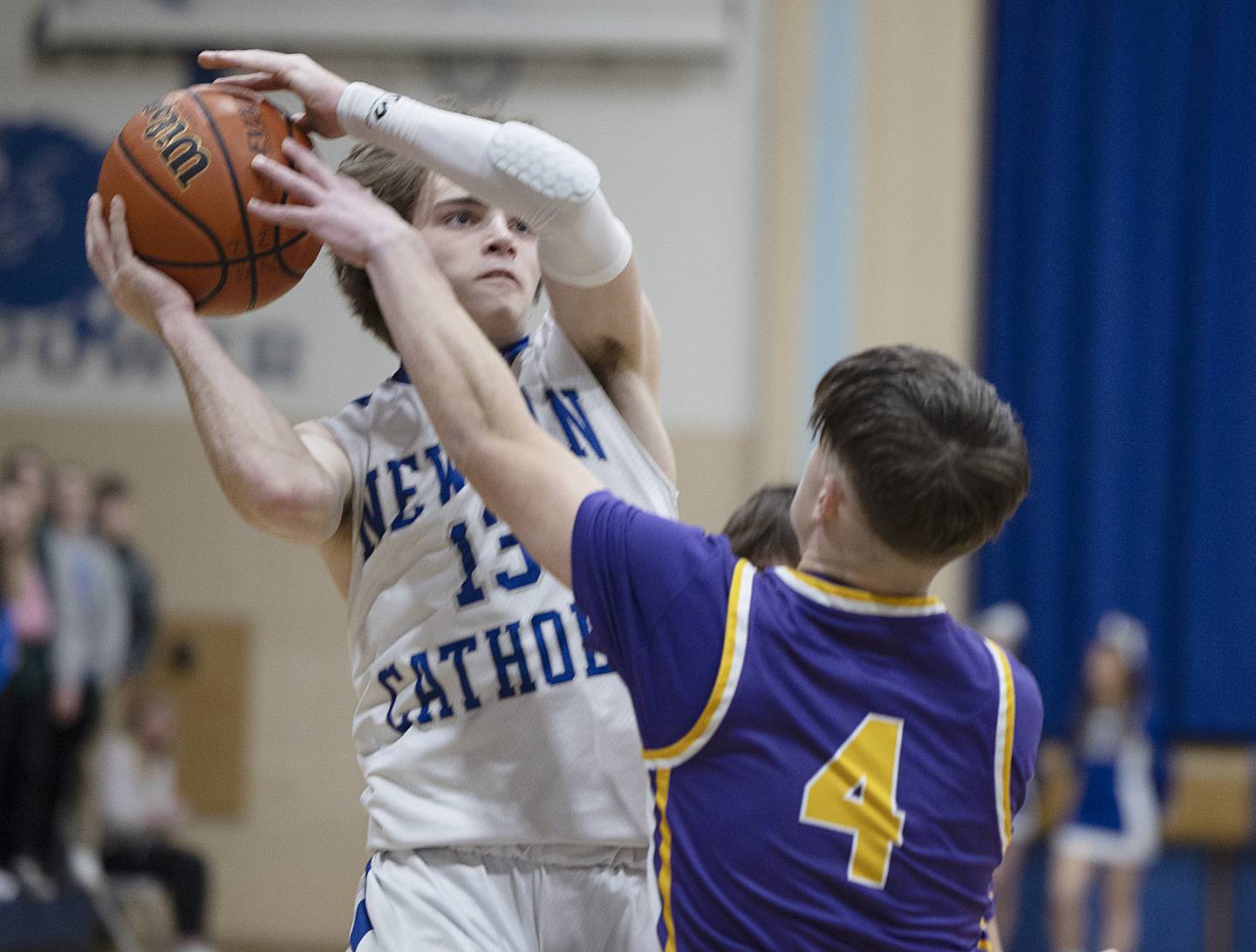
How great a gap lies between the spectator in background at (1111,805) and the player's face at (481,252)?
6.83 metres

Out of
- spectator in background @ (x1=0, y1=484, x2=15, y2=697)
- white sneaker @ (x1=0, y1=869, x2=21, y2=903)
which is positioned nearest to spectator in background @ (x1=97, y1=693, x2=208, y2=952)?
white sneaker @ (x1=0, y1=869, x2=21, y2=903)

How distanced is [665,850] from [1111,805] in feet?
23.8

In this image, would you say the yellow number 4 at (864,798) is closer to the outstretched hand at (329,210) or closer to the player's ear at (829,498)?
the player's ear at (829,498)

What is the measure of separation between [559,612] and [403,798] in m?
0.36

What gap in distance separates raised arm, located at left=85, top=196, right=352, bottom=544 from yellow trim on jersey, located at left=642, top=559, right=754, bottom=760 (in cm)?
68

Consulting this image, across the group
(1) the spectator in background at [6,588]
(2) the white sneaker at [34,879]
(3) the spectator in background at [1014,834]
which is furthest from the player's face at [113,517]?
(3) the spectator in background at [1014,834]

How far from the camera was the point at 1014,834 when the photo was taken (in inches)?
355

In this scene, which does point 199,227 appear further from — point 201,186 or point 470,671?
point 470,671

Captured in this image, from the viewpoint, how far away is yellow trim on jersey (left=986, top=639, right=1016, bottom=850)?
2000 millimetres

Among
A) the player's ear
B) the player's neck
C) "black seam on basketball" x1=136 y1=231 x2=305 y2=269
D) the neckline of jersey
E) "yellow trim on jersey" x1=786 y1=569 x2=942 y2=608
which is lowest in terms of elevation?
"yellow trim on jersey" x1=786 y1=569 x2=942 y2=608

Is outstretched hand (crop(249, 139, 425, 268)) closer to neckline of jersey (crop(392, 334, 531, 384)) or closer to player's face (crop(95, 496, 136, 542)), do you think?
neckline of jersey (crop(392, 334, 531, 384))

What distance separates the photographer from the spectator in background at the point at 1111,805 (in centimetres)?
852

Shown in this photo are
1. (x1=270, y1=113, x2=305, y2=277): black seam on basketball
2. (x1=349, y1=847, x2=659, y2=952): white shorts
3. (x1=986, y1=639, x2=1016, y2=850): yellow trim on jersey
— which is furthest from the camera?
(x1=270, y1=113, x2=305, y2=277): black seam on basketball

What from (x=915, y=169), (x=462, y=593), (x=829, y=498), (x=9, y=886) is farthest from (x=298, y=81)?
(x=915, y=169)
